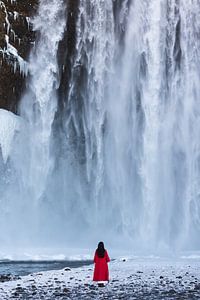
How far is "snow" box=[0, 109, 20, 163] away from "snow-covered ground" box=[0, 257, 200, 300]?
40.6 feet

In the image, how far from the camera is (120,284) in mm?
15836

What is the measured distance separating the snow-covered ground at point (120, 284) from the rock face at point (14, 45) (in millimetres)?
14856

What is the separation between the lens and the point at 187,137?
1217 inches

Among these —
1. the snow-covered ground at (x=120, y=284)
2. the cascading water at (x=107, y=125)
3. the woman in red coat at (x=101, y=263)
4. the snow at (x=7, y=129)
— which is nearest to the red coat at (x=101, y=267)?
the woman in red coat at (x=101, y=263)

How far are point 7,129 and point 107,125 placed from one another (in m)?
5.18

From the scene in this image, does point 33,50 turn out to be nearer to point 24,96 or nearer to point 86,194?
point 24,96

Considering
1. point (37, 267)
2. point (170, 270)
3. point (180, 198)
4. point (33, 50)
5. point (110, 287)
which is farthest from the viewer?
point (33, 50)

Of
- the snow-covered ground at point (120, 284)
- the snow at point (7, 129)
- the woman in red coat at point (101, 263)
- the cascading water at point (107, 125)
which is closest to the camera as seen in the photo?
the snow-covered ground at point (120, 284)

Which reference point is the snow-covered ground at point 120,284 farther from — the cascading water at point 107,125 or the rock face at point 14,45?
the rock face at point 14,45

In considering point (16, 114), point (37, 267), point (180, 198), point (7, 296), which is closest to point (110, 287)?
point (7, 296)

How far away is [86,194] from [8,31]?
946 cm

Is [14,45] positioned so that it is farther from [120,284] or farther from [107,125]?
[120,284]

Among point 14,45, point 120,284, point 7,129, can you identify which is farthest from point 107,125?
point 120,284

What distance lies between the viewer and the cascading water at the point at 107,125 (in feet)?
101
